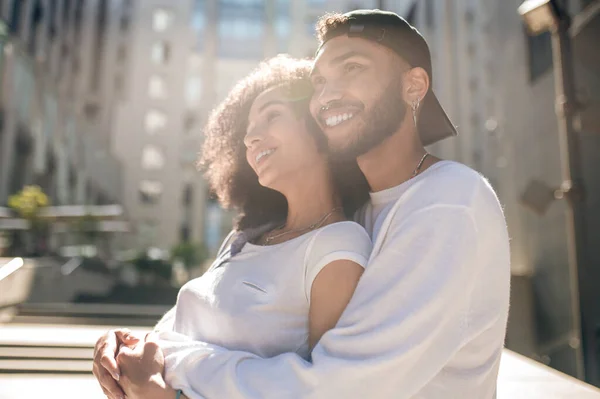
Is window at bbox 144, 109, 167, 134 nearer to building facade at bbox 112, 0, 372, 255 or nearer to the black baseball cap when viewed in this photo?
building facade at bbox 112, 0, 372, 255

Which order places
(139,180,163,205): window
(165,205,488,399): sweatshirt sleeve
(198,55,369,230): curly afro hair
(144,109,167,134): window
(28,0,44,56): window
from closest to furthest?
(165,205,488,399): sweatshirt sleeve, (198,55,369,230): curly afro hair, (28,0,44,56): window, (139,180,163,205): window, (144,109,167,134): window

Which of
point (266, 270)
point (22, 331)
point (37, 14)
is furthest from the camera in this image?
point (37, 14)

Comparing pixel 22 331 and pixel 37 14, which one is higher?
pixel 37 14

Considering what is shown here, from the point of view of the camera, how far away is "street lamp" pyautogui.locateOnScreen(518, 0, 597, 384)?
4531mm

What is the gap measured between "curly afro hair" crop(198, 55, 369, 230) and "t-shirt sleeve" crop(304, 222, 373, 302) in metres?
0.29

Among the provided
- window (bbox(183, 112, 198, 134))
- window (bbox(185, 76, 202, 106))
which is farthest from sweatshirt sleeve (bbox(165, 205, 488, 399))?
window (bbox(185, 76, 202, 106))

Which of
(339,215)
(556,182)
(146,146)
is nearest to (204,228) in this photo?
(146,146)

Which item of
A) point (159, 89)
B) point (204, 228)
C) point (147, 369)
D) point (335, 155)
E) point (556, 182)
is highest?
point (159, 89)

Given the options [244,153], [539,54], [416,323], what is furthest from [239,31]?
[416,323]

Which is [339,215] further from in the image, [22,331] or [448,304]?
[22,331]

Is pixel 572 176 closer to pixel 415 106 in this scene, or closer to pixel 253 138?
pixel 415 106

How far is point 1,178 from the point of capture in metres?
19.8

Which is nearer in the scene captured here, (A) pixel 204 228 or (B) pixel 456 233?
(B) pixel 456 233

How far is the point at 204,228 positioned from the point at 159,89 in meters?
11.6
